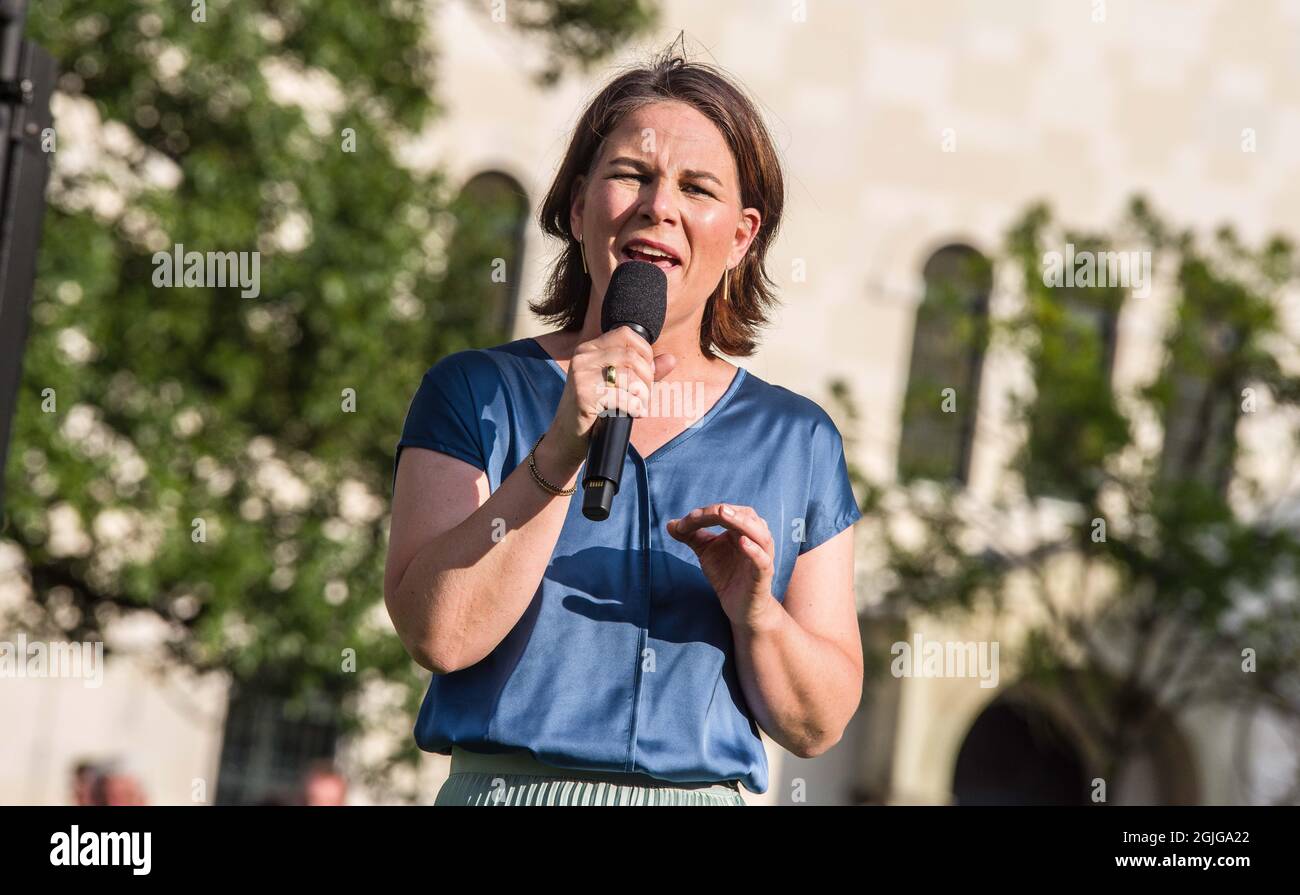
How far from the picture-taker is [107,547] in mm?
9617

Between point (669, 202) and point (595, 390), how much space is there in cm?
39

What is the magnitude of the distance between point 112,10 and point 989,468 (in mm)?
10735

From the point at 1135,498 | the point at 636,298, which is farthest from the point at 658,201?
the point at 1135,498

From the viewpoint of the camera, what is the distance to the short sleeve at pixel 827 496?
2598mm

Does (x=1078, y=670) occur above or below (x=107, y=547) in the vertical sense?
below

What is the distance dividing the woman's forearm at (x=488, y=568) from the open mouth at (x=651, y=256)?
36 centimetres

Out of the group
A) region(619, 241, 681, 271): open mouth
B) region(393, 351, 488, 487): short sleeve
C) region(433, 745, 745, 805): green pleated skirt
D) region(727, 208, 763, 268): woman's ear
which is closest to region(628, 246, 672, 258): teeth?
region(619, 241, 681, 271): open mouth

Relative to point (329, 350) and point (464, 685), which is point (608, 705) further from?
point (329, 350)

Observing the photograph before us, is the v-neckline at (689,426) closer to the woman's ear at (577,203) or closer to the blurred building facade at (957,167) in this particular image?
the woman's ear at (577,203)

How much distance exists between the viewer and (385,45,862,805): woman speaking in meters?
2.34

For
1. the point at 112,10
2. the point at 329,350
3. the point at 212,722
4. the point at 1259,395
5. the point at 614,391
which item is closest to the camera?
the point at 614,391

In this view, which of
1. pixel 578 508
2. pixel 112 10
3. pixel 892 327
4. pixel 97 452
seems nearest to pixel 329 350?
pixel 97 452

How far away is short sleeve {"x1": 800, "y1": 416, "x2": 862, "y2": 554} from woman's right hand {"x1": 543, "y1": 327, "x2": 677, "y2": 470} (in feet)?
1.31

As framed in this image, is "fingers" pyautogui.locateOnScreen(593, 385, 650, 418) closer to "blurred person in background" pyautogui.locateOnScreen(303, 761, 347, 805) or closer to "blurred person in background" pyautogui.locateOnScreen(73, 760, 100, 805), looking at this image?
"blurred person in background" pyautogui.locateOnScreen(303, 761, 347, 805)
